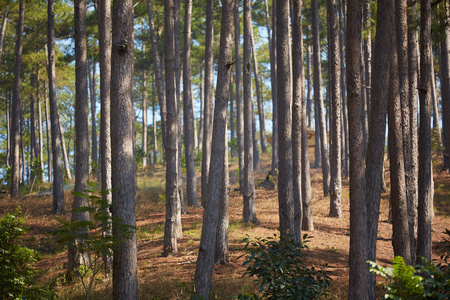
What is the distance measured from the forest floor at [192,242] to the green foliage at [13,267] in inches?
68.4

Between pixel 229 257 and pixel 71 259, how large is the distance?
367 centimetres

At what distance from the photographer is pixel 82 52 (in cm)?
895

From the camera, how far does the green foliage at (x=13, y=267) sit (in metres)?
5.06

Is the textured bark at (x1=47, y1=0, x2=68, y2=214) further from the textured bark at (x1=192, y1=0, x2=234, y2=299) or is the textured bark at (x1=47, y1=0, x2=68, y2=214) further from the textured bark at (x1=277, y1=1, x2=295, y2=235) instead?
the textured bark at (x1=192, y1=0, x2=234, y2=299)

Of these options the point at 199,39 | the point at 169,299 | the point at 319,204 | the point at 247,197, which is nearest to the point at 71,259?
the point at 169,299

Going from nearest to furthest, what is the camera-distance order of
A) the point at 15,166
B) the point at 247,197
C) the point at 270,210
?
the point at 247,197
the point at 270,210
the point at 15,166

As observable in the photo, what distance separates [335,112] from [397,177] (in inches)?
249

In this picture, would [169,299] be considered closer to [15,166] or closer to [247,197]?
[247,197]

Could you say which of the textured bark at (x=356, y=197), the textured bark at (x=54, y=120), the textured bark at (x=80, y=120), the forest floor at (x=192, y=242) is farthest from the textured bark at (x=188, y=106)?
the textured bark at (x=356, y=197)

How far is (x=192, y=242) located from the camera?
971 cm

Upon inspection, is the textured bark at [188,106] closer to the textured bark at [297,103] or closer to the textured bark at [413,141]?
the textured bark at [297,103]

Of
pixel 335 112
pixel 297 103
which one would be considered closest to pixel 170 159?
pixel 297 103

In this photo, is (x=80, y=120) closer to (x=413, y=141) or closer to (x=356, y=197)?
(x=356, y=197)

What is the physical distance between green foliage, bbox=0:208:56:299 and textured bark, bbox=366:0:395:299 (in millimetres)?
5371
